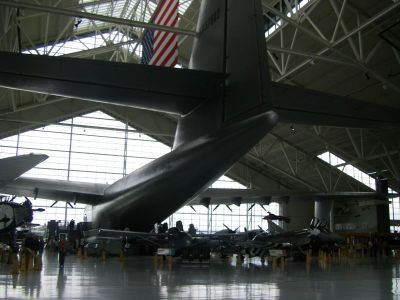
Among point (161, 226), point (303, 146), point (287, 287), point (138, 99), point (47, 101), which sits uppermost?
point (47, 101)

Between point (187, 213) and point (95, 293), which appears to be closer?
point (95, 293)

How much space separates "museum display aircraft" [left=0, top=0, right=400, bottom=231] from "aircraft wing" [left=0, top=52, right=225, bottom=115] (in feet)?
0.06

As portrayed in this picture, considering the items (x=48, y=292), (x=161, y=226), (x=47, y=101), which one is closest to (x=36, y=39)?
(x=47, y=101)

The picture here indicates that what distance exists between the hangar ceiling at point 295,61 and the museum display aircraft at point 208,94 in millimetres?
8313

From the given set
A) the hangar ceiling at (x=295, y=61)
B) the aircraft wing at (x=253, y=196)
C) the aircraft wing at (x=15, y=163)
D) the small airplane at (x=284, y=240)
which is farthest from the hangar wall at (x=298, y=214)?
the aircraft wing at (x=15, y=163)

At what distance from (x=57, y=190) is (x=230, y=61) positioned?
13955mm

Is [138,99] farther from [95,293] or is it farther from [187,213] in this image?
[187,213]

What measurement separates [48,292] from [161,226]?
773 cm

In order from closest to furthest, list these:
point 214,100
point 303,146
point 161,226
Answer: point 214,100
point 161,226
point 303,146

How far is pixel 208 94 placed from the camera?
35.3 feet

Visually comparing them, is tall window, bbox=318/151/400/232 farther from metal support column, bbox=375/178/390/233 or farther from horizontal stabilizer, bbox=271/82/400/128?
horizontal stabilizer, bbox=271/82/400/128

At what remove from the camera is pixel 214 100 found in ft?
34.9

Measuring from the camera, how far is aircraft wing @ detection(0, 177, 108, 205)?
66.2 feet

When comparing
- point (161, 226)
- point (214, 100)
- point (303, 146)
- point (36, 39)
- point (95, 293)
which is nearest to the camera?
point (95, 293)
